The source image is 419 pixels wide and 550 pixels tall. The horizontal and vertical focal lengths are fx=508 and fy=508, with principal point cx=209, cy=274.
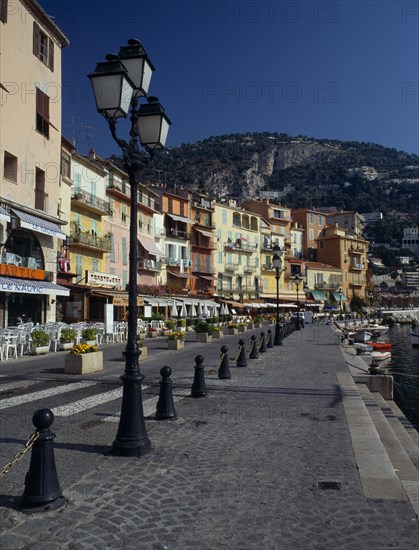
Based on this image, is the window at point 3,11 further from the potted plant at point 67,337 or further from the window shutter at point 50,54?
the potted plant at point 67,337

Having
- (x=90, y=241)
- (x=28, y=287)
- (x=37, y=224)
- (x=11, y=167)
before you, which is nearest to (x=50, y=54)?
(x=11, y=167)

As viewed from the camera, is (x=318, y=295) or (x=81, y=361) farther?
(x=318, y=295)

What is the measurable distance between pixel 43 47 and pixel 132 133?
20019 mm

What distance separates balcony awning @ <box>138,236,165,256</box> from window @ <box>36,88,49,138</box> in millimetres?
19840

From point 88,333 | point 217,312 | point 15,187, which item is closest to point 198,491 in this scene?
point 88,333

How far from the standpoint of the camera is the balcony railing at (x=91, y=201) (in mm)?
31558

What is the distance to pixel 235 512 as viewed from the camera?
3945 millimetres

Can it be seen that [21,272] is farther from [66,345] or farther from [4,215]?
[66,345]

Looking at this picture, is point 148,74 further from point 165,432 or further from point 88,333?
point 88,333

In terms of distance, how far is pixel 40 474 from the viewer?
12.9 feet

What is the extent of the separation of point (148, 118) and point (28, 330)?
13.0 meters

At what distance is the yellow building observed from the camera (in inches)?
783

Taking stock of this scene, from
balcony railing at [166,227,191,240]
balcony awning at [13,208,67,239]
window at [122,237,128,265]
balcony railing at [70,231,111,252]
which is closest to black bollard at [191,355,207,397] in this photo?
balcony awning at [13,208,67,239]

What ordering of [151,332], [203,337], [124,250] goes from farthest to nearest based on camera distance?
[124,250]
[151,332]
[203,337]
